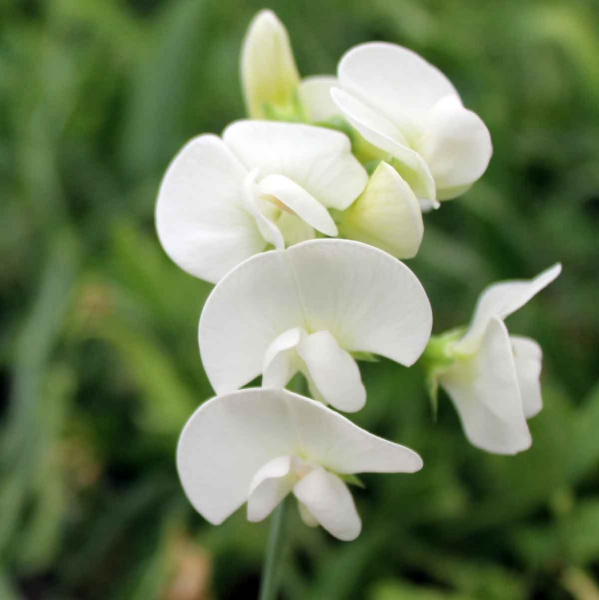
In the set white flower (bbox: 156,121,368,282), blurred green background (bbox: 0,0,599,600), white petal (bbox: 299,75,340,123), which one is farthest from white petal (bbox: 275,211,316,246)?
blurred green background (bbox: 0,0,599,600)

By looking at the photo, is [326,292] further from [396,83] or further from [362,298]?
[396,83]

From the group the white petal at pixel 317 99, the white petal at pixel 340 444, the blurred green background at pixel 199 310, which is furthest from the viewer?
the blurred green background at pixel 199 310

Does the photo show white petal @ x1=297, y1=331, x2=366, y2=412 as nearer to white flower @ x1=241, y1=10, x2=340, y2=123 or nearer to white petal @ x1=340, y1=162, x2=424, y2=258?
white petal @ x1=340, y1=162, x2=424, y2=258

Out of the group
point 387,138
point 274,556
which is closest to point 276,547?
point 274,556

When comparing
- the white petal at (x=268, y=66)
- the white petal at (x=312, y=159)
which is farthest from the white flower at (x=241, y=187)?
the white petal at (x=268, y=66)

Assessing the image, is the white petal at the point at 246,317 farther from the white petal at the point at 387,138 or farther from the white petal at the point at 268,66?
the white petal at the point at 268,66

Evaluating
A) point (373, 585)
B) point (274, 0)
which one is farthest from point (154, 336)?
point (274, 0)

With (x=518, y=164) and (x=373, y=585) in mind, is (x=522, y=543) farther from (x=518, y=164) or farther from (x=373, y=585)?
(x=518, y=164)
